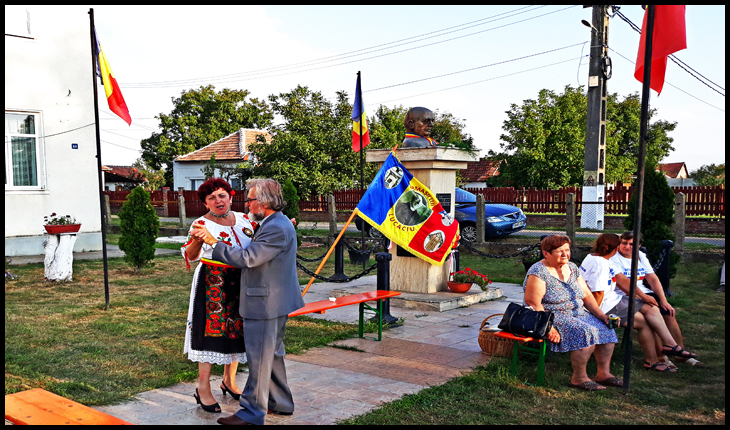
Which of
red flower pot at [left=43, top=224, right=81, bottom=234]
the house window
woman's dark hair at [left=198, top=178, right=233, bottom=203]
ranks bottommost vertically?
red flower pot at [left=43, top=224, right=81, bottom=234]

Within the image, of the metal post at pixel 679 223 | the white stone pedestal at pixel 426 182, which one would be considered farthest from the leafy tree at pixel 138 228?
the metal post at pixel 679 223

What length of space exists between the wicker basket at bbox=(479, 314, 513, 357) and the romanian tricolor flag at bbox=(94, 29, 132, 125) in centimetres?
617

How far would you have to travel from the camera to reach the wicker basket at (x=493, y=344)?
626 centimetres

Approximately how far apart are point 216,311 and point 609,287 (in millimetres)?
3893

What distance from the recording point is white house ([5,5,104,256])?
1375cm

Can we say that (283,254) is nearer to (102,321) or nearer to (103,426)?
(103,426)

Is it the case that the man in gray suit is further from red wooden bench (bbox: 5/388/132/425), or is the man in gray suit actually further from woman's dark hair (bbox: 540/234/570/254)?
woman's dark hair (bbox: 540/234/570/254)

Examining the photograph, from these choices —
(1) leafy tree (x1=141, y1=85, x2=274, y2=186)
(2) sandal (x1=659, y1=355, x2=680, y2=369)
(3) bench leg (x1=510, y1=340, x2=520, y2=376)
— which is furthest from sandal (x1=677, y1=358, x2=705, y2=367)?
(1) leafy tree (x1=141, y1=85, x2=274, y2=186)

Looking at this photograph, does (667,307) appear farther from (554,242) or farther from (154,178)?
(154,178)

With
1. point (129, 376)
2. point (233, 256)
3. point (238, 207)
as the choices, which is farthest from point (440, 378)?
point (238, 207)

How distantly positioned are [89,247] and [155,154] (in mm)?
42242

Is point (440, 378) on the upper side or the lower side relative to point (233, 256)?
lower

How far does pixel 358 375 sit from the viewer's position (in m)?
5.68

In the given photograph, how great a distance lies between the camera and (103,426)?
360 centimetres
